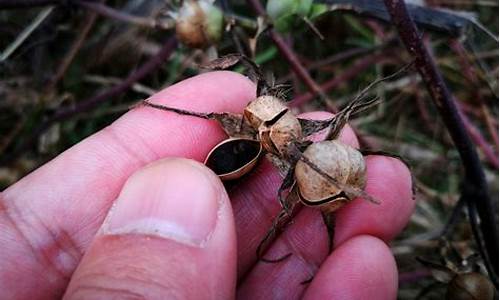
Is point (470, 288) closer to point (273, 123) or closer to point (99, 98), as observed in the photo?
point (273, 123)

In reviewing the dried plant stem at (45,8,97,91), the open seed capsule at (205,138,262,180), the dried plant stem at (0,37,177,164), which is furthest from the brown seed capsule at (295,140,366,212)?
the dried plant stem at (45,8,97,91)

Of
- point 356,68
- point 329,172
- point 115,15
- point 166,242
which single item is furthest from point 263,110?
point 356,68

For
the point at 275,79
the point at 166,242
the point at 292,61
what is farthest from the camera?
the point at 275,79

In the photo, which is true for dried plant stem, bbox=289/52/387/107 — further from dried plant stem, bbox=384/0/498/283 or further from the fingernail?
the fingernail

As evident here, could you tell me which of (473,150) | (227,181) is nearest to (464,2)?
(473,150)

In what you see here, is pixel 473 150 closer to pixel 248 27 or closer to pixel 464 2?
pixel 248 27

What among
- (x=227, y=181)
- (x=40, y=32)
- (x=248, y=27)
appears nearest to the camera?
(x=227, y=181)
